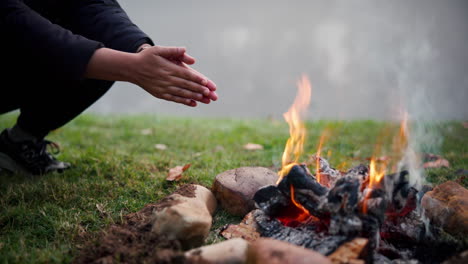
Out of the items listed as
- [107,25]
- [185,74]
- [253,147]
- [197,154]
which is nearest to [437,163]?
[253,147]

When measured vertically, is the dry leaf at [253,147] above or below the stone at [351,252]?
above

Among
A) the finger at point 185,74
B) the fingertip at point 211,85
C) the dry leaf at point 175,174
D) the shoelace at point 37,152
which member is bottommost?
the shoelace at point 37,152

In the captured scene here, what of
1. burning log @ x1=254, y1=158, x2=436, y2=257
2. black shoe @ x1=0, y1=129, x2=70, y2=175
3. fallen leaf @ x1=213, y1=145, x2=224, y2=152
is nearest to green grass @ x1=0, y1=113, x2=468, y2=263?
fallen leaf @ x1=213, y1=145, x2=224, y2=152

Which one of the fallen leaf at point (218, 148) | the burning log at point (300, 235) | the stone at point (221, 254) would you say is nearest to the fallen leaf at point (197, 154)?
the fallen leaf at point (218, 148)

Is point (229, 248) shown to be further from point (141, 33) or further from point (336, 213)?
point (141, 33)

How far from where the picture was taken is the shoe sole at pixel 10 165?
278 centimetres

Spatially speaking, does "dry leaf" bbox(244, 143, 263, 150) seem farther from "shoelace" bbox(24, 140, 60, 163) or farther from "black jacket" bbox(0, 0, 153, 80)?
"black jacket" bbox(0, 0, 153, 80)

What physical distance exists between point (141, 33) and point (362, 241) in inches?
75.3

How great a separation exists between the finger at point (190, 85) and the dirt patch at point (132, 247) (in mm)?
611

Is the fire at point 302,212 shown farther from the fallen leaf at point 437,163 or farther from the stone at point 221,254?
the fallen leaf at point 437,163

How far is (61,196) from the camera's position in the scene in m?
2.29

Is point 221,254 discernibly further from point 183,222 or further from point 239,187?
point 239,187

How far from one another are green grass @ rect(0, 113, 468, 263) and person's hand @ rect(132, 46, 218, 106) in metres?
0.79

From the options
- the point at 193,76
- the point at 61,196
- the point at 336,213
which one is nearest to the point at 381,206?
the point at 336,213
